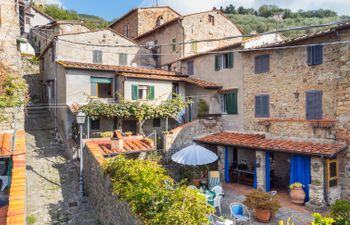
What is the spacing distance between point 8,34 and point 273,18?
190 ft

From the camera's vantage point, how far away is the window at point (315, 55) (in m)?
→ 14.9

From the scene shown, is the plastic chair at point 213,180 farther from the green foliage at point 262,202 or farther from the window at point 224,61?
the window at point 224,61

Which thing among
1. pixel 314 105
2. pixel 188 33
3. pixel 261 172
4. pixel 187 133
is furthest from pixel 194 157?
pixel 188 33

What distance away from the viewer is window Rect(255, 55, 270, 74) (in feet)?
58.7

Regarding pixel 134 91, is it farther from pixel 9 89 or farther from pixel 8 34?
pixel 8 34

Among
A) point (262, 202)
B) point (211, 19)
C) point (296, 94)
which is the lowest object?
point (262, 202)

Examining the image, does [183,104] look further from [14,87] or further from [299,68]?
[14,87]

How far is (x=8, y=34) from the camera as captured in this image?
12.9m

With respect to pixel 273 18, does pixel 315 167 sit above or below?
below

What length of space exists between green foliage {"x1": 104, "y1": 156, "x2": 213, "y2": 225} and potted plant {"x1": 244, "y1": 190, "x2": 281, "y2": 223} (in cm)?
545

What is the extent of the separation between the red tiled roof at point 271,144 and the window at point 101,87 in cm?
826

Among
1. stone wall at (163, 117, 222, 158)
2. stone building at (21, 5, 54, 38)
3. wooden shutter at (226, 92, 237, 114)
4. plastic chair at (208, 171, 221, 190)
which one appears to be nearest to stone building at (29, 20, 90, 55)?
stone building at (21, 5, 54, 38)

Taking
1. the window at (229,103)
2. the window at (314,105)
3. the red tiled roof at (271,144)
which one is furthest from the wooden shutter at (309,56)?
the window at (229,103)

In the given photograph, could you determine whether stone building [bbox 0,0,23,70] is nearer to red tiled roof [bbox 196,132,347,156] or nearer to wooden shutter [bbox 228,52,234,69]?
red tiled roof [bbox 196,132,347,156]
